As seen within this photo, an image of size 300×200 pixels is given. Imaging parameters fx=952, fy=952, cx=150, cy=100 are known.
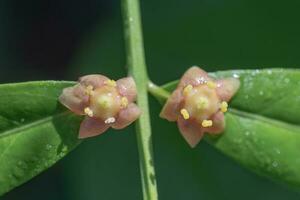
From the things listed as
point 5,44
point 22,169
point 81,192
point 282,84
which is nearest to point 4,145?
point 22,169

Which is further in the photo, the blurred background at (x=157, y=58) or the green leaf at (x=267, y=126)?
the blurred background at (x=157, y=58)

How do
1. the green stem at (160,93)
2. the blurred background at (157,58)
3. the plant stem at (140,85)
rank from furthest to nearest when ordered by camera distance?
the blurred background at (157,58) < the green stem at (160,93) < the plant stem at (140,85)

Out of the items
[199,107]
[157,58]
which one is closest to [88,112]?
[199,107]

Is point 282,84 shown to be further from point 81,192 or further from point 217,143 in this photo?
point 81,192

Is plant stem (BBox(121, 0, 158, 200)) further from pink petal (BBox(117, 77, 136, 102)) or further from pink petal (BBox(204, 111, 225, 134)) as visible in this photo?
pink petal (BBox(204, 111, 225, 134))

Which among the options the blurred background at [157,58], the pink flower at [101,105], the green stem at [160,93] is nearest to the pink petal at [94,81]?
the pink flower at [101,105]

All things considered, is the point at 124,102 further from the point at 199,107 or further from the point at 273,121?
the point at 273,121

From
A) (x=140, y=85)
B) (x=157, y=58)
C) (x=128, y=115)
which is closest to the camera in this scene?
(x=128, y=115)

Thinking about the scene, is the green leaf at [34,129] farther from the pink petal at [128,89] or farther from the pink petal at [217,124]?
the pink petal at [217,124]
